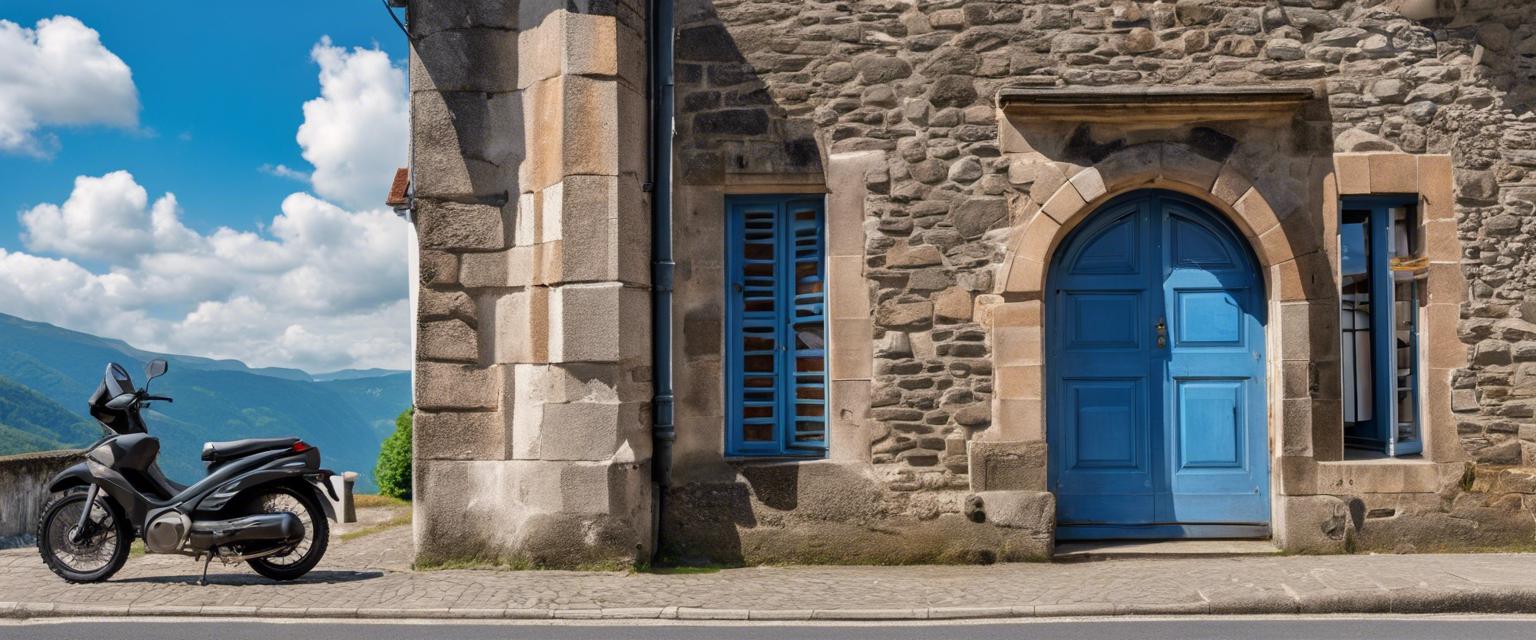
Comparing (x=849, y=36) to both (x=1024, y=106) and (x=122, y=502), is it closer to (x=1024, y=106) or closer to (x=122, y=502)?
(x=1024, y=106)

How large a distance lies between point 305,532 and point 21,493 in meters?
5.25

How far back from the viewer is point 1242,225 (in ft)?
25.2

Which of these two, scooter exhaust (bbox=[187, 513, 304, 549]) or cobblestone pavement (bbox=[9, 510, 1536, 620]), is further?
scooter exhaust (bbox=[187, 513, 304, 549])

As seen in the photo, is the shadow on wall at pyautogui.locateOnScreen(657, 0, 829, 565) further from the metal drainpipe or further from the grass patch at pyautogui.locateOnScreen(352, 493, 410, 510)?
the grass patch at pyautogui.locateOnScreen(352, 493, 410, 510)

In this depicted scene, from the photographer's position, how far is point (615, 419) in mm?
7160

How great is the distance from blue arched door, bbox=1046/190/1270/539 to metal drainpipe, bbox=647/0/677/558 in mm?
2669

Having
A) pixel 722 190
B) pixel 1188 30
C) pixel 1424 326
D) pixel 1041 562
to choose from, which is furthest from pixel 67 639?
pixel 1424 326

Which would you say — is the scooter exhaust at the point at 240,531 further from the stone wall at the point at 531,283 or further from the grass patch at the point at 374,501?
the grass patch at the point at 374,501

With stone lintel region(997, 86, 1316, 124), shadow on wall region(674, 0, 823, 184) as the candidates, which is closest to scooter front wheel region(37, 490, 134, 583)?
shadow on wall region(674, 0, 823, 184)

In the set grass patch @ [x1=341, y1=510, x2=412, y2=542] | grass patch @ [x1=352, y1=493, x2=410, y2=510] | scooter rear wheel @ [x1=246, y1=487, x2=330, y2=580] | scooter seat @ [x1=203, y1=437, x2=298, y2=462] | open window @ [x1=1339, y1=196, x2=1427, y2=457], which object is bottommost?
grass patch @ [x1=352, y1=493, x2=410, y2=510]

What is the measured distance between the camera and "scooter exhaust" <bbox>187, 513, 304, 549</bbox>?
6.62m

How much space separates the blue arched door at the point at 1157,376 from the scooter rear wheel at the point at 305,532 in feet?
16.0

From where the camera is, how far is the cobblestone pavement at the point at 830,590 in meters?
6.10

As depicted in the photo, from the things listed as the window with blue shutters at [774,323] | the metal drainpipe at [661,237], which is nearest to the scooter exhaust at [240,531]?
the metal drainpipe at [661,237]
